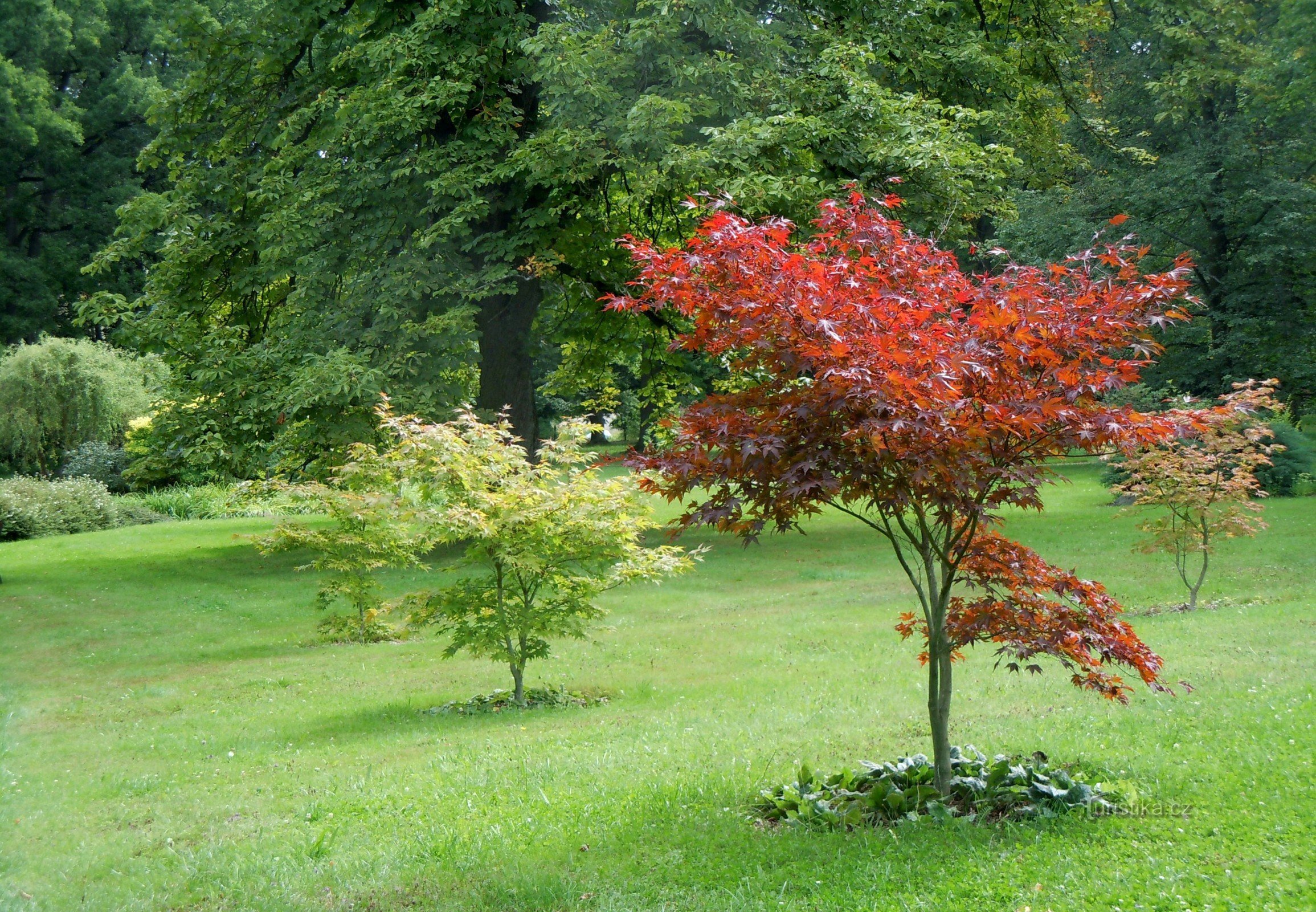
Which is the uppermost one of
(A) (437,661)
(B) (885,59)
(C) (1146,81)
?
(C) (1146,81)

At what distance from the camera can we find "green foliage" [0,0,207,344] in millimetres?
33406

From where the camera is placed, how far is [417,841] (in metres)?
5.31

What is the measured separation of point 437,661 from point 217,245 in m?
7.63

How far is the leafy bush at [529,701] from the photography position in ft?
30.3

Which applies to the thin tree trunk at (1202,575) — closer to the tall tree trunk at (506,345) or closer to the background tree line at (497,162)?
the background tree line at (497,162)

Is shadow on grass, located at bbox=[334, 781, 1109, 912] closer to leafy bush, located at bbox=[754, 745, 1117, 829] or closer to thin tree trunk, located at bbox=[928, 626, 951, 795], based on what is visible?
leafy bush, located at bbox=[754, 745, 1117, 829]

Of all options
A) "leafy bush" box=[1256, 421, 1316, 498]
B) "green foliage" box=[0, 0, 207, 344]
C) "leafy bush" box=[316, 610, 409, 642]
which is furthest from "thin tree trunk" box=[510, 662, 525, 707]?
"green foliage" box=[0, 0, 207, 344]

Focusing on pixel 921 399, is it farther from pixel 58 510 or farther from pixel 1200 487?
pixel 58 510

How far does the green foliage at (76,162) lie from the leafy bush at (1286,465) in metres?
31.2

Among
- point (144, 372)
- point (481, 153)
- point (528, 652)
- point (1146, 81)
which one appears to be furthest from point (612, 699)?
point (144, 372)

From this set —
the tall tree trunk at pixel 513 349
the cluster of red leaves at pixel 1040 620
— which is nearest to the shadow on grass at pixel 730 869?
the cluster of red leaves at pixel 1040 620

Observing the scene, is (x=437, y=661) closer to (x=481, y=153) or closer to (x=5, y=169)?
(x=481, y=153)

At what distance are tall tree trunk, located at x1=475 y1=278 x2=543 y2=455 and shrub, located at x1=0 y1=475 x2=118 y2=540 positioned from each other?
508 inches

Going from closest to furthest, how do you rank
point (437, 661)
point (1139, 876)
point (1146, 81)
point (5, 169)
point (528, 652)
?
1. point (1139, 876)
2. point (528, 652)
3. point (437, 661)
4. point (1146, 81)
5. point (5, 169)
